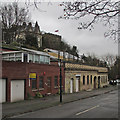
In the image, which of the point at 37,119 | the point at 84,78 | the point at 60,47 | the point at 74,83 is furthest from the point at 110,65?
the point at 37,119

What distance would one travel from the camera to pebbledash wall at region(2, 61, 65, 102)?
64.7 ft

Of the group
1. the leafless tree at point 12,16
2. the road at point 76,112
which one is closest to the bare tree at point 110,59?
the leafless tree at point 12,16

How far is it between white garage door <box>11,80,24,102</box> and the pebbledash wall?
43 centimetres

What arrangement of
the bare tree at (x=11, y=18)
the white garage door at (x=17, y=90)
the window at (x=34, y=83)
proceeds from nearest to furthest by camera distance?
the white garage door at (x=17, y=90) < the window at (x=34, y=83) < the bare tree at (x=11, y=18)

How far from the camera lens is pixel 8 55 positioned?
24094mm

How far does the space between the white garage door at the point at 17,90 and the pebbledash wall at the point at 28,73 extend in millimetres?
429

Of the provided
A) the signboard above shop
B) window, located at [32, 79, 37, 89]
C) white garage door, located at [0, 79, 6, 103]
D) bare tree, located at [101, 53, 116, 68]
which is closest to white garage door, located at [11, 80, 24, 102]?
white garage door, located at [0, 79, 6, 103]

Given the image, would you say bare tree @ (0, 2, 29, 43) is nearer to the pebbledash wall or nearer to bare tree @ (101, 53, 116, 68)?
the pebbledash wall

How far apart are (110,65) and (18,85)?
5462 centimetres

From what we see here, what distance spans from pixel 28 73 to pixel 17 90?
2496 millimetres

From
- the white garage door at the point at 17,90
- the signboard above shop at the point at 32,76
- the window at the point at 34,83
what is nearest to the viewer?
the white garage door at the point at 17,90

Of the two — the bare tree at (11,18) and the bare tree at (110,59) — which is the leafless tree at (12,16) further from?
the bare tree at (110,59)

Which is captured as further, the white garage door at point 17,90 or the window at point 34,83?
the window at point 34,83

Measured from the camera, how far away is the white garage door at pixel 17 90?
2045 centimetres
